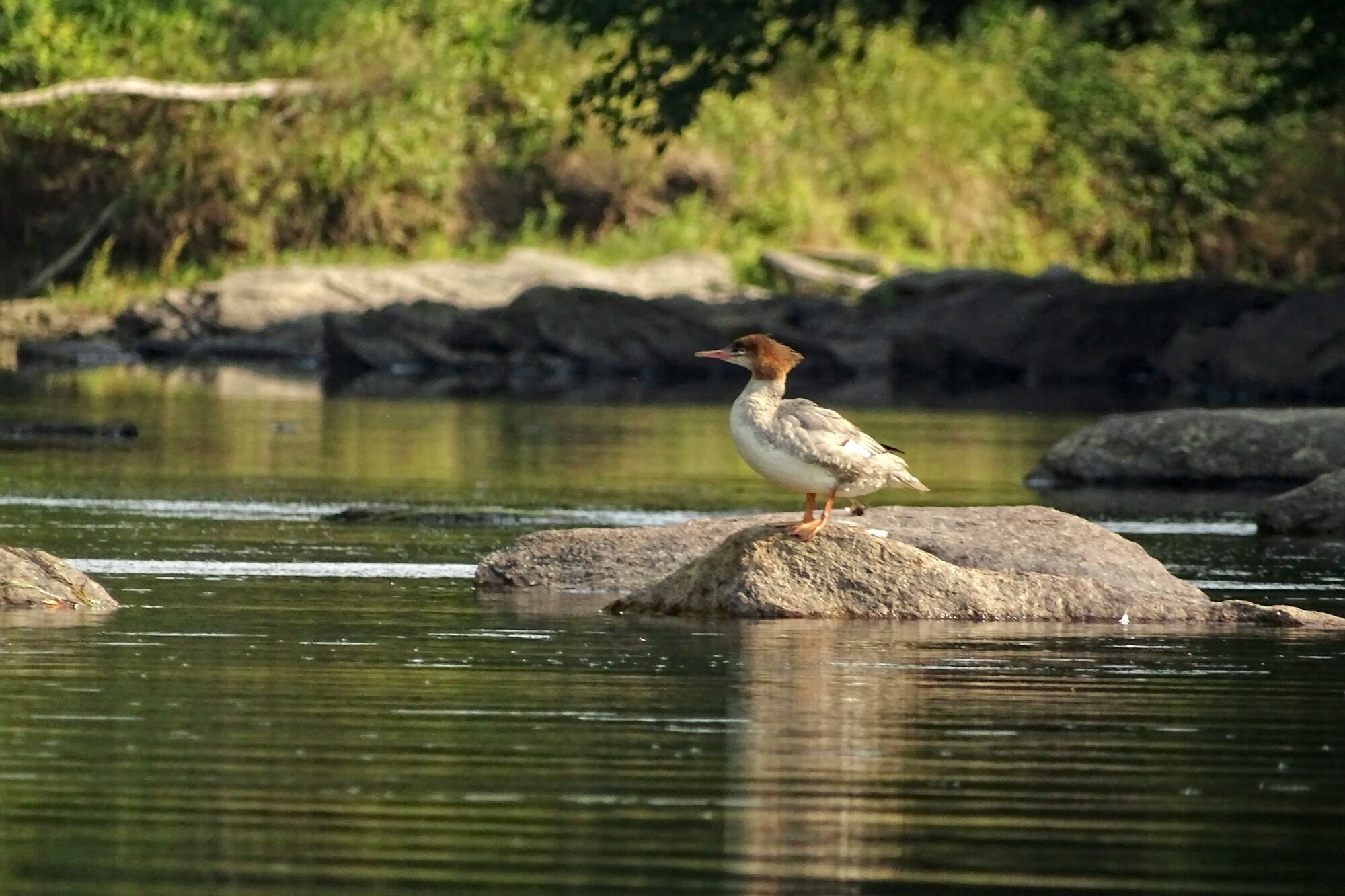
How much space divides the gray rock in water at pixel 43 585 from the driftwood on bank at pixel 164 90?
115 ft

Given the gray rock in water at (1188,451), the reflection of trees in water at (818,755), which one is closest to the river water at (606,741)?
the reflection of trees in water at (818,755)

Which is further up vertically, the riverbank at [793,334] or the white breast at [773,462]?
the riverbank at [793,334]

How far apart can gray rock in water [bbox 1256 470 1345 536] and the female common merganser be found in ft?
22.0

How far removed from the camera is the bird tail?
1137 centimetres

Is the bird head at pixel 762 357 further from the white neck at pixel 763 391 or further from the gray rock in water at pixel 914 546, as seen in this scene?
the gray rock in water at pixel 914 546

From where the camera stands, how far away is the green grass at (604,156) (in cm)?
5038

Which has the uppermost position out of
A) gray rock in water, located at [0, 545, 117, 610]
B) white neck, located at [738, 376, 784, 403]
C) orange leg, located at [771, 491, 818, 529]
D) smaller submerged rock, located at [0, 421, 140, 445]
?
smaller submerged rock, located at [0, 421, 140, 445]

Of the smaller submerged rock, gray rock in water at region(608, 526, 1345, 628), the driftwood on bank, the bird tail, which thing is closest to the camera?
the bird tail

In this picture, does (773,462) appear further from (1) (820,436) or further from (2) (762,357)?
(2) (762,357)

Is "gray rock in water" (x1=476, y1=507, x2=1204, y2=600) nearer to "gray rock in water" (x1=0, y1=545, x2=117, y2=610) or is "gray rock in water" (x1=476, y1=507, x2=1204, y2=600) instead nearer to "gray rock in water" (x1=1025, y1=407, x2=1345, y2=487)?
"gray rock in water" (x1=0, y1=545, x2=117, y2=610)

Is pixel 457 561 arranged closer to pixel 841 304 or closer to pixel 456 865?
pixel 456 865

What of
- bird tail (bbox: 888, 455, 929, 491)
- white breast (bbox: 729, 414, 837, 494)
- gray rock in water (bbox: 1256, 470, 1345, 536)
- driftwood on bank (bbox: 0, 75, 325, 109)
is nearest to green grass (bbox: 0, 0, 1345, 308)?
driftwood on bank (bbox: 0, 75, 325, 109)

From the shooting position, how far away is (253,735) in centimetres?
809

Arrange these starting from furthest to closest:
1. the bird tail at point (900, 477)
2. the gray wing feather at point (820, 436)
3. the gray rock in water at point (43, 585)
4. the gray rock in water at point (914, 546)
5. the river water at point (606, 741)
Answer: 1. the gray rock in water at point (914, 546)
2. the bird tail at point (900, 477)
3. the gray rock in water at point (43, 585)
4. the gray wing feather at point (820, 436)
5. the river water at point (606, 741)
